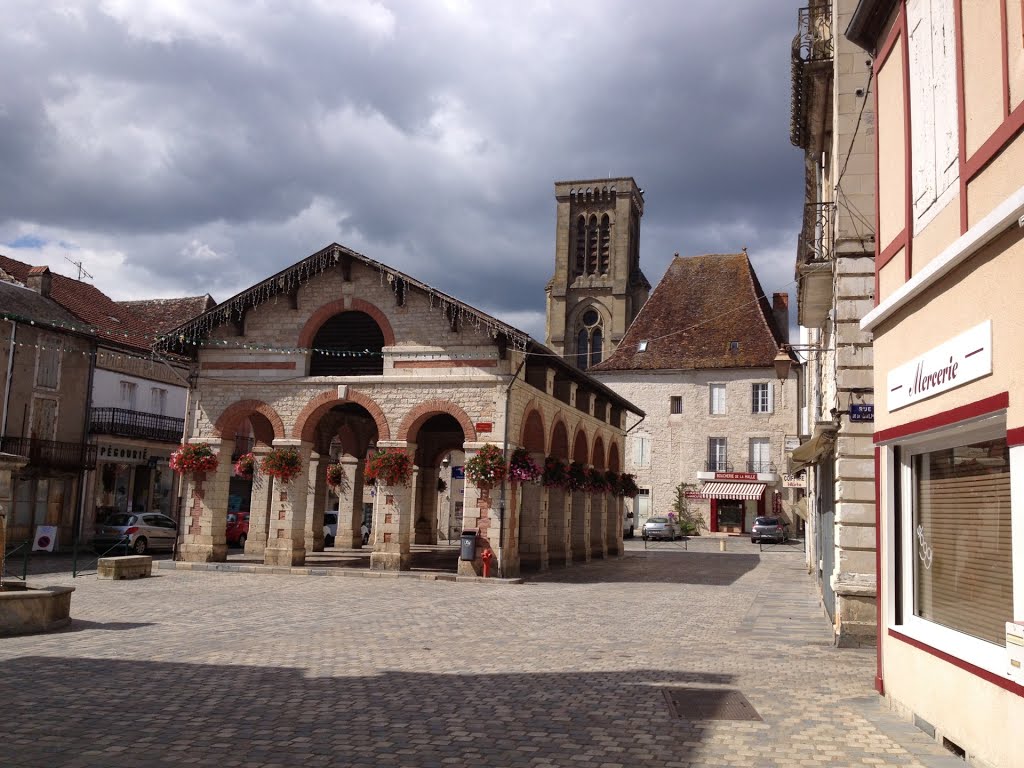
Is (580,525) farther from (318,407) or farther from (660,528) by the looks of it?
(660,528)

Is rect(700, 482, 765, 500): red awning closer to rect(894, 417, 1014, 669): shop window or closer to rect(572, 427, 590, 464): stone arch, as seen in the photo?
rect(572, 427, 590, 464): stone arch

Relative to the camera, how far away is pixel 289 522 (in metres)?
22.6

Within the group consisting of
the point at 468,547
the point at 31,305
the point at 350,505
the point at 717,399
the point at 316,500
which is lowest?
the point at 468,547

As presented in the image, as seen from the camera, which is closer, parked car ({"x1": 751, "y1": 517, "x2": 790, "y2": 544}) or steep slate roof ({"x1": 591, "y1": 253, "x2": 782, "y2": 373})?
parked car ({"x1": 751, "y1": 517, "x2": 790, "y2": 544})

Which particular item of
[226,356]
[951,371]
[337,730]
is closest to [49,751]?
[337,730]

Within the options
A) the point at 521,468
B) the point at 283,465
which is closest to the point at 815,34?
the point at 521,468

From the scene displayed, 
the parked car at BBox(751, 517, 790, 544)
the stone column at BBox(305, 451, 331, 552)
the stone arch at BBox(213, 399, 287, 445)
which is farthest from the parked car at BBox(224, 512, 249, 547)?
the parked car at BBox(751, 517, 790, 544)

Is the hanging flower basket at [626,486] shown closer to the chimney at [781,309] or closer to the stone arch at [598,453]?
the stone arch at [598,453]

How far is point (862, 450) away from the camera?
11.7 meters

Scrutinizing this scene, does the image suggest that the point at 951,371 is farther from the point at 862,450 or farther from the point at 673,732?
the point at 862,450

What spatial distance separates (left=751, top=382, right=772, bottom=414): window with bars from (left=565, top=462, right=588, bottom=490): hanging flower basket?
22622mm

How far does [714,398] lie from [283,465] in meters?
31.0

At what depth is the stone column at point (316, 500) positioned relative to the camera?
92.6ft

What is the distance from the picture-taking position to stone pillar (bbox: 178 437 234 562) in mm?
23219
